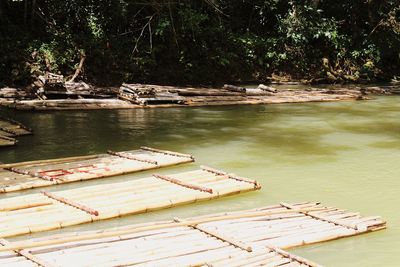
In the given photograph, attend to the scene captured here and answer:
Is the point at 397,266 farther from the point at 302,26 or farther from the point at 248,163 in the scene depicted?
the point at 302,26

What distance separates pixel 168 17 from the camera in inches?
634

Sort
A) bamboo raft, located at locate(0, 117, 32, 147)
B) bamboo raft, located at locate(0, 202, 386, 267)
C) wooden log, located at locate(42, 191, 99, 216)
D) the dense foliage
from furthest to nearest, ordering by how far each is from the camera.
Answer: the dense foliage, bamboo raft, located at locate(0, 117, 32, 147), wooden log, located at locate(42, 191, 99, 216), bamboo raft, located at locate(0, 202, 386, 267)

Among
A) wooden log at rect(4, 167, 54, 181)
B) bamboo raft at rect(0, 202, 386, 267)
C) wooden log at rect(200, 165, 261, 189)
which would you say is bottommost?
bamboo raft at rect(0, 202, 386, 267)

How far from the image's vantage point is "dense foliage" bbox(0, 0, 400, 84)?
→ 47.9 feet

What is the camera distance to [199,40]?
16812 millimetres

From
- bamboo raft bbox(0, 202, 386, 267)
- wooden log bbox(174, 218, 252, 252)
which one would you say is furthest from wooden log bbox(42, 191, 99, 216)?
wooden log bbox(174, 218, 252, 252)

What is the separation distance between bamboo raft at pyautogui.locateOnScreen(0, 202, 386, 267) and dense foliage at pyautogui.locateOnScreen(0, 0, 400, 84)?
32.4ft

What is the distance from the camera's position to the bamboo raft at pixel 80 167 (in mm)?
5969

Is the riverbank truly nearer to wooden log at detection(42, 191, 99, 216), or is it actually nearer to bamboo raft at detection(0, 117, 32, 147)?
bamboo raft at detection(0, 117, 32, 147)

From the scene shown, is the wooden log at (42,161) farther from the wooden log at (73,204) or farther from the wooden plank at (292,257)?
the wooden plank at (292,257)

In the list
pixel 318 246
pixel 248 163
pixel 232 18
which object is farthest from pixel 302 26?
pixel 318 246

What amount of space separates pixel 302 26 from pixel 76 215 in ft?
46.8

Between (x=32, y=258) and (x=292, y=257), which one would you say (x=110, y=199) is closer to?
(x=32, y=258)

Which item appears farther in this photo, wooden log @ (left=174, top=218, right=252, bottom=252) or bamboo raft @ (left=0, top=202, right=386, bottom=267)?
wooden log @ (left=174, top=218, right=252, bottom=252)
